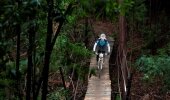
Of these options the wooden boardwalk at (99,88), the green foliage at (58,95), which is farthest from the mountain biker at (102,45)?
the green foliage at (58,95)

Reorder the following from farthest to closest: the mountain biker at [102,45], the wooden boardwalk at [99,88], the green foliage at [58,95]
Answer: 1. the mountain biker at [102,45]
2. the wooden boardwalk at [99,88]
3. the green foliage at [58,95]

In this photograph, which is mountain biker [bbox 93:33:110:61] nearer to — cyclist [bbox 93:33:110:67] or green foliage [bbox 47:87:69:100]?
cyclist [bbox 93:33:110:67]

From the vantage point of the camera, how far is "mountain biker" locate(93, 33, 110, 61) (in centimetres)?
1573

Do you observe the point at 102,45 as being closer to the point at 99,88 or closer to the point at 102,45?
the point at 102,45

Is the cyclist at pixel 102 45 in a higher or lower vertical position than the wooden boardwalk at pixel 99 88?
higher

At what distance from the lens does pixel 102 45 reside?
15836 mm

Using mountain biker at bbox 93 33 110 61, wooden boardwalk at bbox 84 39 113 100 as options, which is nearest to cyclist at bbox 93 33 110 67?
mountain biker at bbox 93 33 110 61

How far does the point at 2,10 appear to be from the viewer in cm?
335

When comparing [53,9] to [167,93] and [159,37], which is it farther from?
[159,37]

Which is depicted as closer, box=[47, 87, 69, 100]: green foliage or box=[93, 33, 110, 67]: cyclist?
box=[47, 87, 69, 100]: green foliage

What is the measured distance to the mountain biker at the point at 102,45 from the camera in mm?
15734

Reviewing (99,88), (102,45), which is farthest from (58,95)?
(102,45)

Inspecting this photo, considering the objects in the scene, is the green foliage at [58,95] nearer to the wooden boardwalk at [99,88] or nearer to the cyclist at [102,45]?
the wooden boardwalk at [99,88]

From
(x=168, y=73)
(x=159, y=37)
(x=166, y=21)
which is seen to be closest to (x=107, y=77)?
(x=168, y=73)
